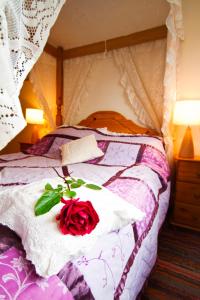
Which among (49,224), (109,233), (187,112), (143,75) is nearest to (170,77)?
(187,112)

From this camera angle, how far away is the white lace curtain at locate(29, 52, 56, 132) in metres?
2.84

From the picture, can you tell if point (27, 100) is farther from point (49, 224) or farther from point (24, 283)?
point (24, 283)

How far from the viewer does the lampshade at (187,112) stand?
194cm

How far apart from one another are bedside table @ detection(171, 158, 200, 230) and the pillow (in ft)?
2.78

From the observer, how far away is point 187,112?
1949mm

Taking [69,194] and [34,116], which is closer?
[69,194]

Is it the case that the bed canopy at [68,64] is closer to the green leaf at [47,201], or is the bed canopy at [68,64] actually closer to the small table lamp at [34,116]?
the small table lamp at [34,116]

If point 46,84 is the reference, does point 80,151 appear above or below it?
below

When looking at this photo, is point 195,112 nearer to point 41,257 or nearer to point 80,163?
point 80,163

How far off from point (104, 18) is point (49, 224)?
2.27 m

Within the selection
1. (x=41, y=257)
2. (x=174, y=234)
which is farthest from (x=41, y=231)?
(x=174, y=234)

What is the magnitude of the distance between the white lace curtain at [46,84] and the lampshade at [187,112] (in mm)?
1768

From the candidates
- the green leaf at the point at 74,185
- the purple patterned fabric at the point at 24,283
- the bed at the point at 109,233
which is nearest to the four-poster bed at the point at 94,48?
the bed at the point at 109,233

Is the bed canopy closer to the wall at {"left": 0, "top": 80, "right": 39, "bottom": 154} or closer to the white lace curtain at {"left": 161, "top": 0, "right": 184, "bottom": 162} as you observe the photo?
the white lace curtain at {"left": 161, "top": 0, "right": 184, "bottom": 162}
